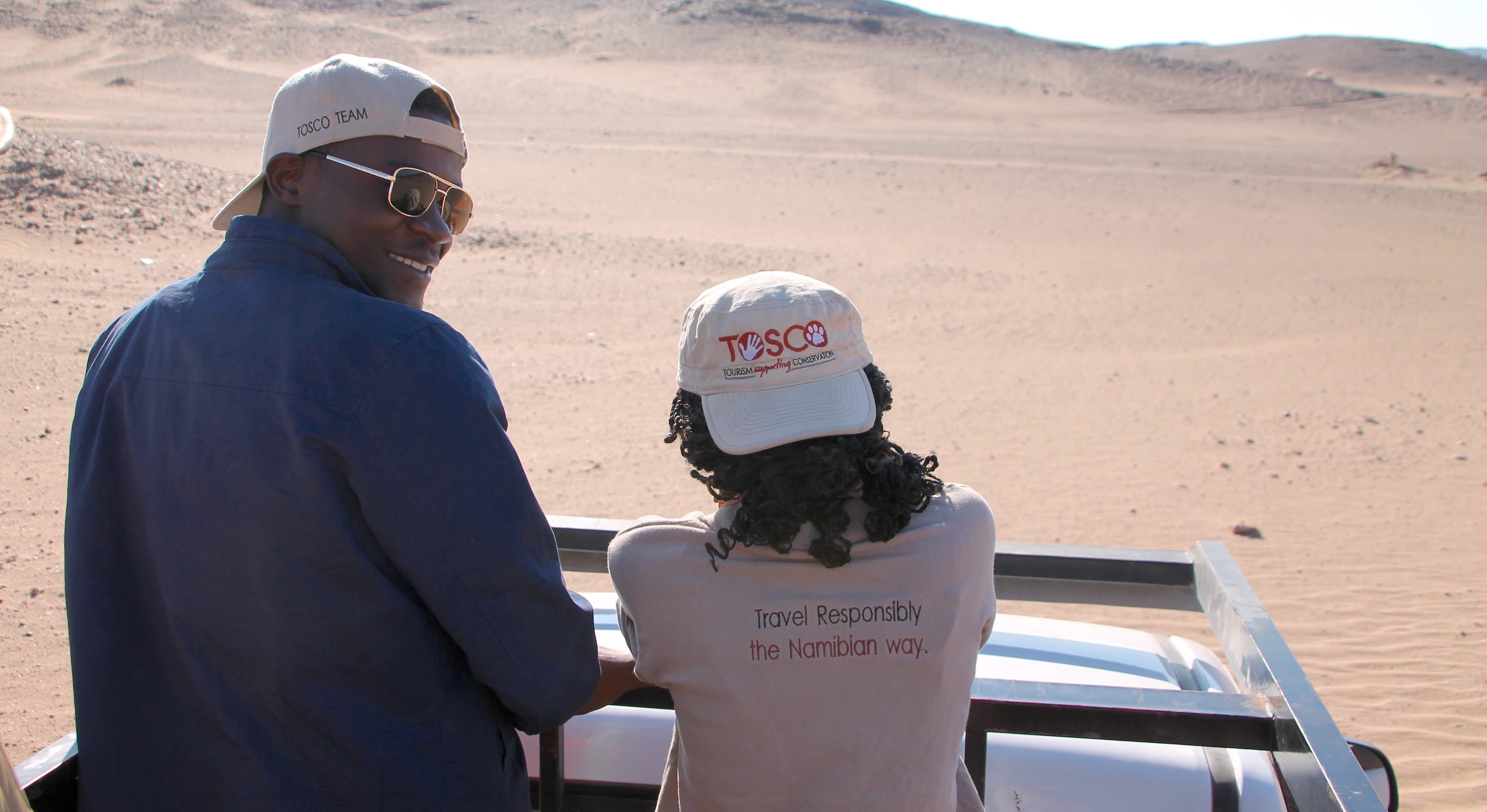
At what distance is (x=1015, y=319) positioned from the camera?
37.3 ft

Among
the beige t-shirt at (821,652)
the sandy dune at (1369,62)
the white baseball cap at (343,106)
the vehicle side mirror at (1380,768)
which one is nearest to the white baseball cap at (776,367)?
the beige t-shirt at (821,652)

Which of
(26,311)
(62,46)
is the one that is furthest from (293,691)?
(62,46)

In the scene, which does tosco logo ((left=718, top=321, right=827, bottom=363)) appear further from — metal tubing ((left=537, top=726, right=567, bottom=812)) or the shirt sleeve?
metal tubing ((left=537, top=726, right=567, bottom=812))

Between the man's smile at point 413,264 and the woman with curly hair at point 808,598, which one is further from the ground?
the man's smile at point 413,264

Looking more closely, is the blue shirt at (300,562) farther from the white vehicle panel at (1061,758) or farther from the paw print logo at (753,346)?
the white vehicle panel at (1061,758)

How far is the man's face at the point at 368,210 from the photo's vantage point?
1.64 meters

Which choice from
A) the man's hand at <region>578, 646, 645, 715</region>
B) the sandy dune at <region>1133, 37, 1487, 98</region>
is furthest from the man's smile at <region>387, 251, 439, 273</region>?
the sandy dune at <region>1133, 37, 1487, 98</region>

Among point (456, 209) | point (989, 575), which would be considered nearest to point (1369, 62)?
point (989, 575)

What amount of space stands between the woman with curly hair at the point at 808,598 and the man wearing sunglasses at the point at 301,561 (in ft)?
0.53

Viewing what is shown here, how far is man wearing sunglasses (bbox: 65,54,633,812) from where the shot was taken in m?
1.39

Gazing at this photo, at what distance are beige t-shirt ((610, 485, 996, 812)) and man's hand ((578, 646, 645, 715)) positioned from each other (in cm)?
18

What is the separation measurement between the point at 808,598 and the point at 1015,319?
1028cm

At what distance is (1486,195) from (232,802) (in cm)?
2568

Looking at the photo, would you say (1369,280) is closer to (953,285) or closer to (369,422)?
(953,285)
